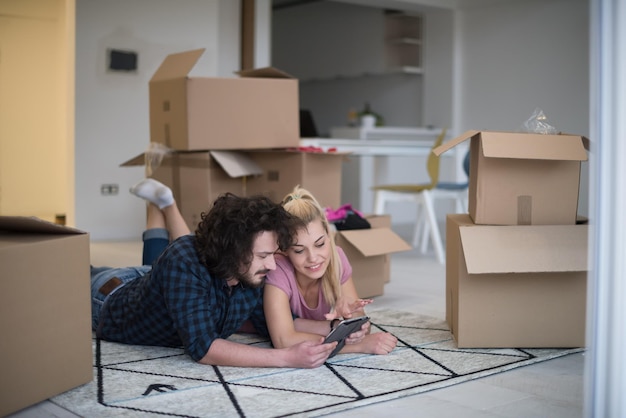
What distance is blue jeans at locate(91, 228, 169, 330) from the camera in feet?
8.57

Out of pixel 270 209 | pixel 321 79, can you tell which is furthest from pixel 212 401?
pixel 321 79

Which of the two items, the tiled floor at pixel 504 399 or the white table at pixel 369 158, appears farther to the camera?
the white table at pixel 369 158

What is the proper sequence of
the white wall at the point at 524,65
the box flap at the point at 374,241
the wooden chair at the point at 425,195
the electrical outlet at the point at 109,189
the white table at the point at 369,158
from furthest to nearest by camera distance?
the white wall at the point at 524,65, the white table at the point at 369,158, the electrical outlet at the point at 109,189, the wooden chair at the point at 425,195, the box flap at the point at 374,241

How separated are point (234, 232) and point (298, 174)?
1685 mm

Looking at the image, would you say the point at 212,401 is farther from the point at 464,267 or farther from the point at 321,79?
the point at 321,79

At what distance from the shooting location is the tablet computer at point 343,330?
226 cm

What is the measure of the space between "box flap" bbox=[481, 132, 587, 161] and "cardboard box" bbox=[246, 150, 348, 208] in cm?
143

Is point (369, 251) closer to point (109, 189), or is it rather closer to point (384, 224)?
point (384, 224)

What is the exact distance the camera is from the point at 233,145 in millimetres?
3738

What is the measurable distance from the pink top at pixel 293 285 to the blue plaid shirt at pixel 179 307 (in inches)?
3.1

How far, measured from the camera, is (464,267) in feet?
8.37

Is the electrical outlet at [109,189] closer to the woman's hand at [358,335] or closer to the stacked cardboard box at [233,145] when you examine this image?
the stacked cardboard box at [233,145]

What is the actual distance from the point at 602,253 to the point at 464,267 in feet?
3.68

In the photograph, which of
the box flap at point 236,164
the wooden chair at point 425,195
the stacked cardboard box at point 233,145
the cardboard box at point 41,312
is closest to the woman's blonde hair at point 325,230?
the cardboard box at point 41,312
